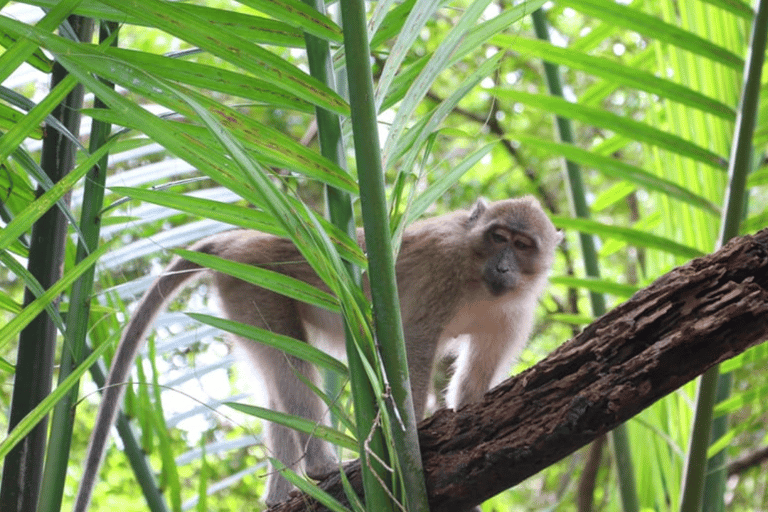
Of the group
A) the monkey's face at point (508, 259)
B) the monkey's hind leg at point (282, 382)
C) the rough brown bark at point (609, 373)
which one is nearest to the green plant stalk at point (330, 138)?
the rough brown bark at point (609, 373)

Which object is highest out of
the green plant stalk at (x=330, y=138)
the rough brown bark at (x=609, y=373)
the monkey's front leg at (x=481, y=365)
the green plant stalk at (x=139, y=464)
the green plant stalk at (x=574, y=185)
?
the green plant stalk at (x=574, y=185)

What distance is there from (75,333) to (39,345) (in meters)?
0.17

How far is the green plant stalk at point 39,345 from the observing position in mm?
1807

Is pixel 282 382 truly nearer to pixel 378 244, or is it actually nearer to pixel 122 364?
pixel 122 364

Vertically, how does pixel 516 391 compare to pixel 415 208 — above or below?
below

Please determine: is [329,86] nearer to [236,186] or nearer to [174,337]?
[236,186]

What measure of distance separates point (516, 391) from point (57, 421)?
0.92 m

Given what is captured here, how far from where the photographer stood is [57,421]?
171 cm

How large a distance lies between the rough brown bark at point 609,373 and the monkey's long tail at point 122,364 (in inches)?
30.1

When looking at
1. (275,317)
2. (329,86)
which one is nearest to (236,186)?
(329,86)

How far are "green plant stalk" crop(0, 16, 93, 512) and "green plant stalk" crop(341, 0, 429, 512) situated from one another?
0.73 metres

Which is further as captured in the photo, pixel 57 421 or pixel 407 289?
pixel 407 289

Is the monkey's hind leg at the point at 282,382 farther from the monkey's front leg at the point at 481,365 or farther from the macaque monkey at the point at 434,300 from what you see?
the monkey's front leg at the point at 481,365

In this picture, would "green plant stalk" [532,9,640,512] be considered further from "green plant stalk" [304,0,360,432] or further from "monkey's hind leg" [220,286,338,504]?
"green plant stalk" [304,0,360,432]
